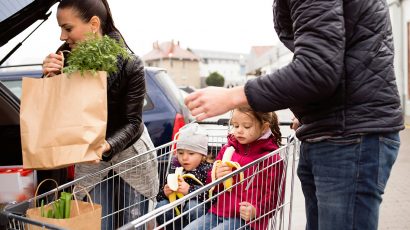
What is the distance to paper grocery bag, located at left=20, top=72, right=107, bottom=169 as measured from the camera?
1.91 metres

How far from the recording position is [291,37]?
6.14ft

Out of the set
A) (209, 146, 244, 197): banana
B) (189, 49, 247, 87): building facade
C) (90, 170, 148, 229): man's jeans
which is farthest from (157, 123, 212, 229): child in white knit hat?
(189, 49, 247, 87): building facade

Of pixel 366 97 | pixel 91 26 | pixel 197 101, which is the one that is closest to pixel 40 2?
pixel 91 26

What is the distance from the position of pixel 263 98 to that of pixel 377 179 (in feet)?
1.68

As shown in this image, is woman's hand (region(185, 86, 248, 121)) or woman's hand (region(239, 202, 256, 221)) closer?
woman's hand (region(185, 86, 248, 121))

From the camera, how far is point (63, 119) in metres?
1.93

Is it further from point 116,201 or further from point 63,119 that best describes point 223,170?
point 63,119

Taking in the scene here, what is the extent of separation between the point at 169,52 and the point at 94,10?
102 metres

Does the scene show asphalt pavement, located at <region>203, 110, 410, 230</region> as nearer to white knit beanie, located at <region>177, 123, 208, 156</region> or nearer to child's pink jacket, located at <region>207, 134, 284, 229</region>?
white knit beanie, located at <region>177, 123, 208, 156</region>

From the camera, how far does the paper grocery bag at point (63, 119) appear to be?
1.91 meters

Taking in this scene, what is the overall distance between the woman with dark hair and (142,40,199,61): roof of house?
98.9 meters

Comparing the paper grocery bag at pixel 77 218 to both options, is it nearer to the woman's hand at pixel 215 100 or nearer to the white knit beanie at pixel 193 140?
the woman's hand at pixel 215 100

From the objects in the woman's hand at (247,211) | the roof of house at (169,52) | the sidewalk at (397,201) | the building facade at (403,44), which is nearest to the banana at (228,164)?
the woman's hand at (247,211)

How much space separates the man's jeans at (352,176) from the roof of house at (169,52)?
100000 millimetres
